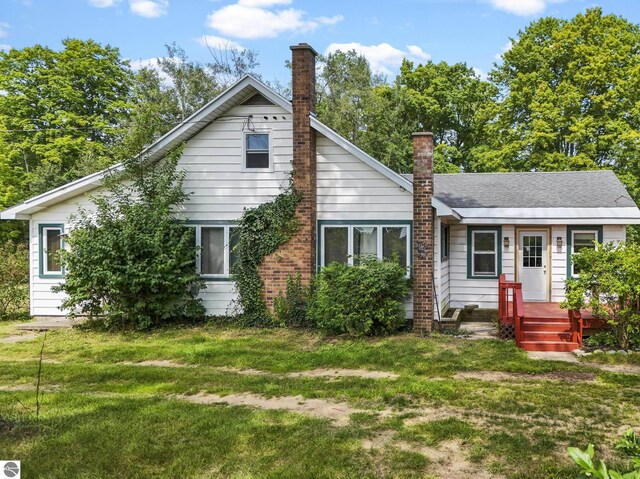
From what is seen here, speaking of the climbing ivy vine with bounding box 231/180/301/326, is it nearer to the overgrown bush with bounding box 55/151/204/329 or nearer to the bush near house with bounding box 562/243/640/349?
the overgrown bush with bounding box 55/151/204/329

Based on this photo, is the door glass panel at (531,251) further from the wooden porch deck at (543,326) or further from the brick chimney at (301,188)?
the brick chimney at (301,188)

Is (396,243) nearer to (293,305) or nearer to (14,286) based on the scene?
(293,305)

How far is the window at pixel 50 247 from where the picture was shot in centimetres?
1395

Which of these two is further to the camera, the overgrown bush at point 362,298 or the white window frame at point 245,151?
the white window frame at point 245,151

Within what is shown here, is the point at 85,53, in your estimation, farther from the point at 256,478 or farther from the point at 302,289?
the point at 256,478

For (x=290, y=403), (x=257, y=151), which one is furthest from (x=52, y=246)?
(x=290, y=403)

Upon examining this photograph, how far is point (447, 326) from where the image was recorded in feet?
40.2

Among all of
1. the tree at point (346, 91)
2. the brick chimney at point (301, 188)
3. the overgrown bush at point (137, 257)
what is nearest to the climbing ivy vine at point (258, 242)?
the brick chimney at point (301, 188)

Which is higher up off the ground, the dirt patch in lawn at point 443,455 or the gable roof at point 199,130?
the gable roof at point 199,130

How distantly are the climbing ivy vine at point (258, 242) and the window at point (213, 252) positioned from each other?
0.47 m

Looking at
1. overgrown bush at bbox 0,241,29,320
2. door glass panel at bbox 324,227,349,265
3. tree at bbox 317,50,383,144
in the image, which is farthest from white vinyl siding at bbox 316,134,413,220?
tree at bbox 317,50,383,144

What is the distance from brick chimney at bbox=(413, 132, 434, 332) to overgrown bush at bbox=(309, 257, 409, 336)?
33 cm

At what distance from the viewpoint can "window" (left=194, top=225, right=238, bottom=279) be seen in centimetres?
1318

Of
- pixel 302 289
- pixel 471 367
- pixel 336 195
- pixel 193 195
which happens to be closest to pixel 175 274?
pixel 193 195
